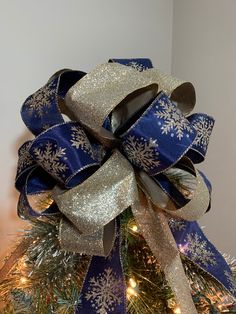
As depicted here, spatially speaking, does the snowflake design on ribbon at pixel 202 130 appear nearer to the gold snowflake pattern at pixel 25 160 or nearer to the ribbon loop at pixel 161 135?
the ribbon loop at pixel 161 135

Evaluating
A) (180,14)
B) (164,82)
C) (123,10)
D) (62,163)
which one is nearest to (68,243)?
(62,163)

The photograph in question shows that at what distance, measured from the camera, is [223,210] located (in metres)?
0.82

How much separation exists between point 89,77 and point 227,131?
1.53 ft

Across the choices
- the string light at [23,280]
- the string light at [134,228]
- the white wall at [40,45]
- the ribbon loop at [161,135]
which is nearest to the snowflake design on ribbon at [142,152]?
the ribbon loop at [161,135]

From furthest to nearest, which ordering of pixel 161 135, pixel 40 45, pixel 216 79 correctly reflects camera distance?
pixel 216 79, pixel 40 45, pixel 161 135

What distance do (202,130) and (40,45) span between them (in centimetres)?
36

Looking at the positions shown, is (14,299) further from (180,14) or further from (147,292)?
(180,14)

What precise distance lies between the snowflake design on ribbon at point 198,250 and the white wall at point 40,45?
1.16 ft

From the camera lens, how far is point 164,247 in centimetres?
44

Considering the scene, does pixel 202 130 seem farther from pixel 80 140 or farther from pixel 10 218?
pixel 10 218

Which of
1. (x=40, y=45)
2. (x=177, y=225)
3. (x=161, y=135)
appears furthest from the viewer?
(x=40, y=45)

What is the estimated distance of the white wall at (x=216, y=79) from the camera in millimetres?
768

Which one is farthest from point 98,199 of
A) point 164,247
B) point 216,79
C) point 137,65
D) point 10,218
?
point 216,79

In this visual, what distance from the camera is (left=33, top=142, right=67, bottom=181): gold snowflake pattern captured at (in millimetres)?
399
